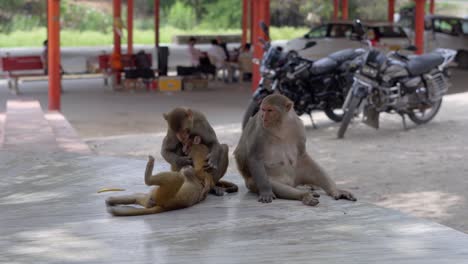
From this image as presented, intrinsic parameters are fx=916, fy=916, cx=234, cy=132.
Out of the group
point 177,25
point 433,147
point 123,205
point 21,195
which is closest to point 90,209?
point 123,205

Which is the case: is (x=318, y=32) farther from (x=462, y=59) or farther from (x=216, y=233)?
(x=216, y=233)

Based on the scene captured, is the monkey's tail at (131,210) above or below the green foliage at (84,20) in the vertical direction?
below

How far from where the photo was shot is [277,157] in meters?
6.16

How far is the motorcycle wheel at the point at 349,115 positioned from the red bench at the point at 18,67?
8626mm

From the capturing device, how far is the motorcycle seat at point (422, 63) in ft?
39.3

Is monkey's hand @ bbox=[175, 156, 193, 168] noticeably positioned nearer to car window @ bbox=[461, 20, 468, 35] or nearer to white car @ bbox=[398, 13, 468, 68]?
white car @ bbox=[398, 13, 468, 68]

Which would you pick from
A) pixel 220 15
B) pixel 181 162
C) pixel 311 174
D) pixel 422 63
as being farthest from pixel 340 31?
pixel 220 15

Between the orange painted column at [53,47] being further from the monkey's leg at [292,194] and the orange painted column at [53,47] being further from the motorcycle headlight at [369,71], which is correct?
the monkey's leg at [292,194]

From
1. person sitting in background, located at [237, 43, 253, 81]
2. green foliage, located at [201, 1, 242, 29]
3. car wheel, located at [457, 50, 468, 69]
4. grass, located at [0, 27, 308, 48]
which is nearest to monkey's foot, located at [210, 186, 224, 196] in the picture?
person sitting in background, located at [237, 43, 253, 81]

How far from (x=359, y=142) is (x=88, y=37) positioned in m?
31.1

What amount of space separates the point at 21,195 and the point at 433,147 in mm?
5824

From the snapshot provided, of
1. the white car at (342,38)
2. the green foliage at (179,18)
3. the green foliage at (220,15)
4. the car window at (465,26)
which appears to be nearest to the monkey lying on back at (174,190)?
the white car at (342,38)

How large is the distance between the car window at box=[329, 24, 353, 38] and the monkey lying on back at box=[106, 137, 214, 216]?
673 inches

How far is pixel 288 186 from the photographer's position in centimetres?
602
